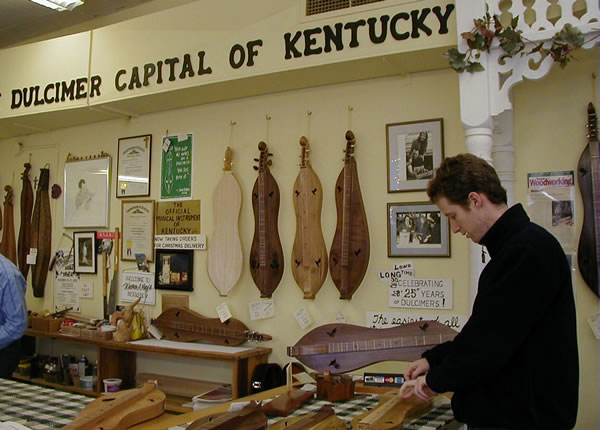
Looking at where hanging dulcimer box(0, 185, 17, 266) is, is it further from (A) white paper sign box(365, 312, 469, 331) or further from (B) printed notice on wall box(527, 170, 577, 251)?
(B) printed notice on wall box(527, 170, 577, 251)

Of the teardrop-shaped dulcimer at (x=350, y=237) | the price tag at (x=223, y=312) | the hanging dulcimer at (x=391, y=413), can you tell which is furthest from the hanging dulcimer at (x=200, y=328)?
the hanging dulcimer at (x=391, y=413)

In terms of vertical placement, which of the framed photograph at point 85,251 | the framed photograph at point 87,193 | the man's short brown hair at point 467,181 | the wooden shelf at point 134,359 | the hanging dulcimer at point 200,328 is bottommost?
the wooden shelf at point 134,359

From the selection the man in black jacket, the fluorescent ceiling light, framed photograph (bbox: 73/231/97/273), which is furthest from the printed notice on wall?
framed photograph (bbox: 73/231/97/273)

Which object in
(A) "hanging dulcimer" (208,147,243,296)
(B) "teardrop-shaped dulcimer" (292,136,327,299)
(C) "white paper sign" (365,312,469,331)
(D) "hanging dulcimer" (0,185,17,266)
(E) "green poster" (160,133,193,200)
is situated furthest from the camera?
(D) "hanging dulcimer" (0,185,17,266)

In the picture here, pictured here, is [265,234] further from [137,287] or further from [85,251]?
[85,251]

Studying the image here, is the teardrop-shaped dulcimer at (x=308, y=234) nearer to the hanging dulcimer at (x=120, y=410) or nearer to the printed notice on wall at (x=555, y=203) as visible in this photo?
the printed notice on wall at (x=555, y=203)

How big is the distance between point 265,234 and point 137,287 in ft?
4.19

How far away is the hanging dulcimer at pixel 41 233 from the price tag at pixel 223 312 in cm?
194

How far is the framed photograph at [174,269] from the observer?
13.7ft

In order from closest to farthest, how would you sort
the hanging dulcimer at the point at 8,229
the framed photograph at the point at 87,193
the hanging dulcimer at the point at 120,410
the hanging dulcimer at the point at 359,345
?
the hanging dulcimer at the point at 120,410, the hanging dulcimer at the point at 359,345, the framed photograph at the point at 87,193, the hanging dulcimer at the point at 8,229

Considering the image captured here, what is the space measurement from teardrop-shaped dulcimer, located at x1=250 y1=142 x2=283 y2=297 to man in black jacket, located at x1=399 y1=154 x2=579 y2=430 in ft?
7.10

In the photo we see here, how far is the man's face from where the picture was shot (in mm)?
1723

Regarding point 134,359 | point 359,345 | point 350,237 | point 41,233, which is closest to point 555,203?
point 350,237

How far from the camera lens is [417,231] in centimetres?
339
